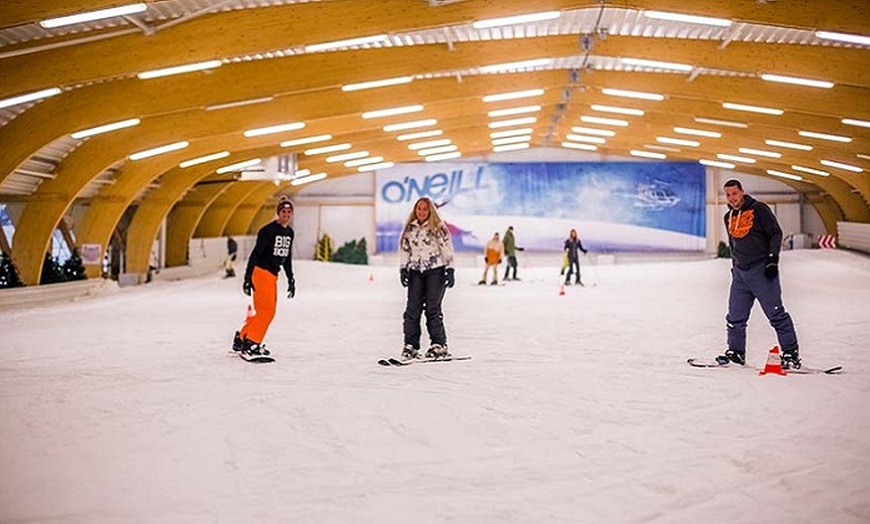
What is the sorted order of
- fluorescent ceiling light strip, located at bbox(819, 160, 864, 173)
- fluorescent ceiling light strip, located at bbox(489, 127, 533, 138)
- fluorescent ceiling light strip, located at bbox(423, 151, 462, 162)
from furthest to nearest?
fluorescent ceiling light strip, located at bbox(423, 151, 462, 162) < fluorescent ceiling light strip, located at bbox(489, 127, 533, 138) < fluorescent ceiling light strip, located at bbox(819, 160, 864, 173)

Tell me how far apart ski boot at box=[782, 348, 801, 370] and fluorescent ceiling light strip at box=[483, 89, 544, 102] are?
549 inches

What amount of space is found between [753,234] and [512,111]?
56.9 feet

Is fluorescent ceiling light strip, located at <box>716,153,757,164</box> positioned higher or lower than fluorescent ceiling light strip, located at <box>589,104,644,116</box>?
lower

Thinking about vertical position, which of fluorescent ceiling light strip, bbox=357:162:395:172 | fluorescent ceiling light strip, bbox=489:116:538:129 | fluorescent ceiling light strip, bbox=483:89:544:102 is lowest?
fluorescent ceiling light strip, bbox=357:162:395:172

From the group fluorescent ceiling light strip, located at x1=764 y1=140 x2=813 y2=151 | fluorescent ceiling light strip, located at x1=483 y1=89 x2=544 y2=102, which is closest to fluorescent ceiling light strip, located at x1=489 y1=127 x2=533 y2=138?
fluorescent ceiling light strip, located at x1=483 y1=89 x2=544 y2=102

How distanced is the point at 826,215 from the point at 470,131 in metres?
20.7

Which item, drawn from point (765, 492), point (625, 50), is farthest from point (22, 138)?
point (765, 492)

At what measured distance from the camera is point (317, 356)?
26.3ft

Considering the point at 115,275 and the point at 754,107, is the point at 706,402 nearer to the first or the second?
the point at 754,107

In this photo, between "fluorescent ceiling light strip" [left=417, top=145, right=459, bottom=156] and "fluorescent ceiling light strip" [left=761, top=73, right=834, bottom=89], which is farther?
"fluorescent ceiling light strip" [left=417, top=145, right=459, bottom=156]

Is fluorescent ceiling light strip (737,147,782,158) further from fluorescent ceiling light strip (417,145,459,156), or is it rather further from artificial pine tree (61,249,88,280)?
artificial pine tree (61,249,88,280)

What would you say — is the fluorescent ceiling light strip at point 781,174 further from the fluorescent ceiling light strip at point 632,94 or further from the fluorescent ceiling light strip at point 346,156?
the fluorescent ceiling light strip at point 346,156

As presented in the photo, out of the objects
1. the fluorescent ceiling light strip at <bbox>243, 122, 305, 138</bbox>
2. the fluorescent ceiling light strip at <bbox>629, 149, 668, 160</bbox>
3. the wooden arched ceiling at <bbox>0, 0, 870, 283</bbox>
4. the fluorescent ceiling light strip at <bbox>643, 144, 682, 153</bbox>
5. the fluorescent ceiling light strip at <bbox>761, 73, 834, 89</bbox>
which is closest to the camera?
the wooden arched ceiling at <bbox>0, 0, 870, 283</bbox>

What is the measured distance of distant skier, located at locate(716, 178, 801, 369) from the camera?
672 centimetres
